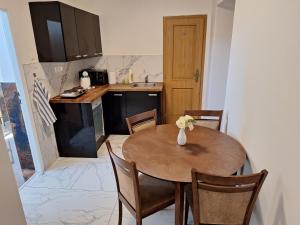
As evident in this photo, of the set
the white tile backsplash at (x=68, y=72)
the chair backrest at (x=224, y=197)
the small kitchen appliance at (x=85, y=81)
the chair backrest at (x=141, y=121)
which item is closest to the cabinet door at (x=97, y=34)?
the white tile backsplash at (x=68, y=72)

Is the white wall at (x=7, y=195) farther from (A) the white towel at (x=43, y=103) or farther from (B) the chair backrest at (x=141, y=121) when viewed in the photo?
(A) the white towel at (x=43, y=103)

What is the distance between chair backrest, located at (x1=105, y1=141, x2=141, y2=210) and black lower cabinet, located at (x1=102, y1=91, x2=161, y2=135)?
208cm

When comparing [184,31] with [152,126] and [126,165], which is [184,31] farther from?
[126,165]

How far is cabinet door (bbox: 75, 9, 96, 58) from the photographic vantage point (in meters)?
3.04

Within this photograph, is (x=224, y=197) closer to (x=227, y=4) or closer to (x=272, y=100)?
(x=272, y=100)

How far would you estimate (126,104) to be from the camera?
366 centimetres

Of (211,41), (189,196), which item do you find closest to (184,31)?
(211,41)

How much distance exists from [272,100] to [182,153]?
78cm

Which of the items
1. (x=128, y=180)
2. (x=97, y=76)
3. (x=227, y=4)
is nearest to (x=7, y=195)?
(x=128, y=180)

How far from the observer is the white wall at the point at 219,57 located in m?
3.35

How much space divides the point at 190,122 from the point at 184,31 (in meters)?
2.53

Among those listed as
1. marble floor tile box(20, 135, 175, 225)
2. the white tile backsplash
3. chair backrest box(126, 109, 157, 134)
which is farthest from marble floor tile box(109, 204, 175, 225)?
the white tile backsplash

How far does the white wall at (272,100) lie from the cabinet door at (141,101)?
1852mm

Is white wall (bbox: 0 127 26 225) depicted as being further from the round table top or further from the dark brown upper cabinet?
the dark brown upper cabinet
